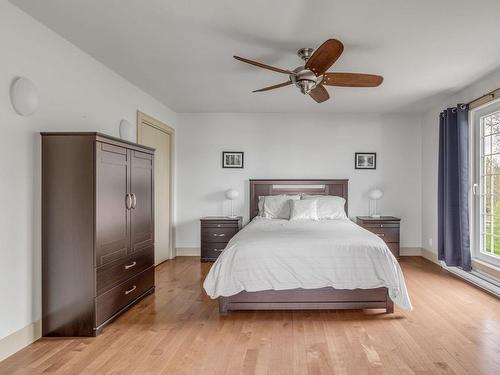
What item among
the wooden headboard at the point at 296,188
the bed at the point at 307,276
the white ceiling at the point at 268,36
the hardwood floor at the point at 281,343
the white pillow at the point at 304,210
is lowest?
the hardwood floor at the point at 281,343

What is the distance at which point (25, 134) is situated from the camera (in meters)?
2.57

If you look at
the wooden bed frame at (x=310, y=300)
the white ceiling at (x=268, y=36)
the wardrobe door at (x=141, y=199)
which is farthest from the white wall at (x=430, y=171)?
the wardrobe door at (x=141, y=199)

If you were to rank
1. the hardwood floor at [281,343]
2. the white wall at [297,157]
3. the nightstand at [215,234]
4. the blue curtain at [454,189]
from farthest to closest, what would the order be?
the white wall at [297,157], the nightstand at [215,234], the blue curtain at [454,189], the hardwood floor at [281,343]

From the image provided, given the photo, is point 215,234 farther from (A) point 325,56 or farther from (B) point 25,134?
(A) point 325,56

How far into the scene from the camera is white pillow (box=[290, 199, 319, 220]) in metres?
4.88

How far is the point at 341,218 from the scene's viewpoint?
5.08 metres

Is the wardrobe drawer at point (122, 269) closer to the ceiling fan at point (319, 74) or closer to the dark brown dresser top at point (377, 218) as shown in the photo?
the ceiling fan at point (319, 74)

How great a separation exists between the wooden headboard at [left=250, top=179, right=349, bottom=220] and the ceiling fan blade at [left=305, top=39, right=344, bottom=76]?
9.90ft

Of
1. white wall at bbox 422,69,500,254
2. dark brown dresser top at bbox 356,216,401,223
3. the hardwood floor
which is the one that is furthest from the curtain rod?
the hardwood floor

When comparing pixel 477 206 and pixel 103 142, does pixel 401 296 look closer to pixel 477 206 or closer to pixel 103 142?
pixel 477 206

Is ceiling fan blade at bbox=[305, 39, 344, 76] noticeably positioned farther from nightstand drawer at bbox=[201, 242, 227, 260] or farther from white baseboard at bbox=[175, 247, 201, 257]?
white baseboard at bbox=[175, 247, 201, 257]

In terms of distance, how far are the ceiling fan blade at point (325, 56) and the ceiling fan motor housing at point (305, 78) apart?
0.04 meters

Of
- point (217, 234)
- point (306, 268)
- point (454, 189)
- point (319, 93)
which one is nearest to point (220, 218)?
point (217, 234)

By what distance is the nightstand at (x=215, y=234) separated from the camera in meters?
5.43
